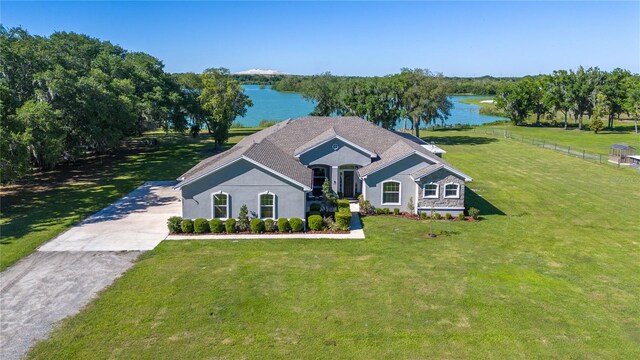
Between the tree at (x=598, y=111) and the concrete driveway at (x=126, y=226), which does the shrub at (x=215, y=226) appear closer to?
the concrete driveway at (x=126, y=226)

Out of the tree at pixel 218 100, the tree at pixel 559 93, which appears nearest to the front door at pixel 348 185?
the tree at pixel 218 100

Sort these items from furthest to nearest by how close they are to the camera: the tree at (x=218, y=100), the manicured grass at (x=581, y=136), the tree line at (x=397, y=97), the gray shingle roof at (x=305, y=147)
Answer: the manicured grass at (x=581, y=136)
the tree line at (x=397, y=97)
the tree at (x=218, y=100)
the gray shingle roof at (x=305, y=147)

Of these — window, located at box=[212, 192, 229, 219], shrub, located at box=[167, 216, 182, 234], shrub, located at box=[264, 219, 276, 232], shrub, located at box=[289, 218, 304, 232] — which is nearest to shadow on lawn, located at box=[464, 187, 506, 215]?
shrub, located at box=[289, 218, 304, 232]

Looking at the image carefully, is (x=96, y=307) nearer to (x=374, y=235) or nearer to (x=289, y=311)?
(x=289, y=311)

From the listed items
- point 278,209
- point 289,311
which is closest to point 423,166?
point 278,209

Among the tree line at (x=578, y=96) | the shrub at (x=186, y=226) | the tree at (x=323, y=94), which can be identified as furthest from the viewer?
the tree line at (x=578, y=96)
